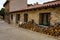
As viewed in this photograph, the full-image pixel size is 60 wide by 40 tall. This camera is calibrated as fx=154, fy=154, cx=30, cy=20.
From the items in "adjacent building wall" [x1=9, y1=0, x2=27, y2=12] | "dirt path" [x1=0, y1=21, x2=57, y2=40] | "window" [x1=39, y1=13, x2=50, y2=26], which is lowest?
"dirt path" [x1=0, y1=21, x2=57, y2=40]

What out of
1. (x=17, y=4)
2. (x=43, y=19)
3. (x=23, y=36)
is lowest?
(x=23, y=36)

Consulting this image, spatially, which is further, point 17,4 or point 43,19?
point 17,4

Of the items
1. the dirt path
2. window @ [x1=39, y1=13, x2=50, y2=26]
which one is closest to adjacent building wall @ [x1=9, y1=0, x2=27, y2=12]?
window @ [x1=39, y1=13, x2=50, y2=26]

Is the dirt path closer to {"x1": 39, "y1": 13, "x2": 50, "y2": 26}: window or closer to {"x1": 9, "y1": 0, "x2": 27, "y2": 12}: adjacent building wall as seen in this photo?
{"x1": 39, "y1": 13, "x2": 50, "y2": 26}: window

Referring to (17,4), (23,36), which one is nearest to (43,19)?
(23,36)

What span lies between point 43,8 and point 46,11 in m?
0.39

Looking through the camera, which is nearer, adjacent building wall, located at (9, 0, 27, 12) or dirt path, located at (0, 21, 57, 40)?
dirt path, located at (0, 21, 57, 40)

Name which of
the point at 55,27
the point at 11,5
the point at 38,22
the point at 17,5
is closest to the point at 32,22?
the point at 38,22

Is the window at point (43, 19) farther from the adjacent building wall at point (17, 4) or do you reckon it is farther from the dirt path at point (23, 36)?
the adjacent building wall at point (17, 4)

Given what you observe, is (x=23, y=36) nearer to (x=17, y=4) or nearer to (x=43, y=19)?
(x=43, y=19)

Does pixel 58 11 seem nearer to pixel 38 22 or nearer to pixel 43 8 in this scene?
pixel 43 8

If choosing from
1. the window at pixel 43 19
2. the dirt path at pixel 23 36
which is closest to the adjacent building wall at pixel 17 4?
the window at pixel 43 19

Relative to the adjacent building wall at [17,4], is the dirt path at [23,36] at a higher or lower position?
lower

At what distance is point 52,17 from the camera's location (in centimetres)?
1326
